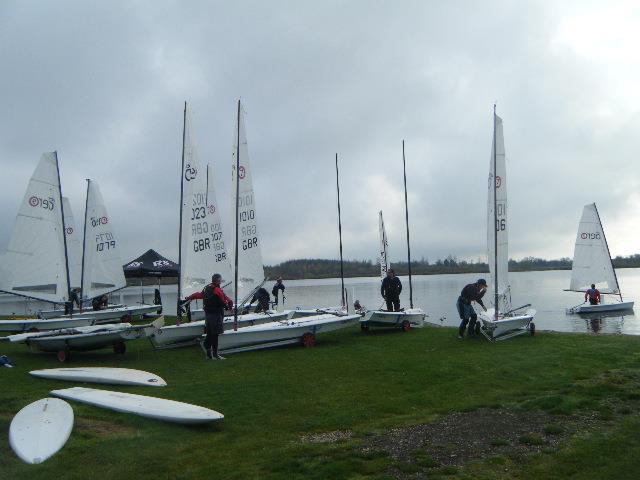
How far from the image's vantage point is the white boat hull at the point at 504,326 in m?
10.2

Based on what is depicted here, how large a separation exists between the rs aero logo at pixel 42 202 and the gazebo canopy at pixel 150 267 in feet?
28.2

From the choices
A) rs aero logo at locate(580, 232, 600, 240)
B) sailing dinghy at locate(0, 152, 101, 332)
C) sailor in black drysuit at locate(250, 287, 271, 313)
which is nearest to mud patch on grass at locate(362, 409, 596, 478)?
sailor in black drysuit at locate(250, 287, 271, 313)

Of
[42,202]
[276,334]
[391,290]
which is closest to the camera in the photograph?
[276,334]

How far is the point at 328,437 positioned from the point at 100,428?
2.08 m

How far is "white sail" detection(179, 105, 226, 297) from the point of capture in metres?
11.8

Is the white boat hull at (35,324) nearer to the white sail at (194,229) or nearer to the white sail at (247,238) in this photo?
the white sail at (194,229)

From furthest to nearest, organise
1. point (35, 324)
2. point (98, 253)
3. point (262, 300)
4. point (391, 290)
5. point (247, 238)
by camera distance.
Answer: point (98, 253), point (262, 300), point (35, 324), point (391, 290), point (247, 238)

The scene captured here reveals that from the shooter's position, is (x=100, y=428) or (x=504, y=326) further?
(x=504, y=326)

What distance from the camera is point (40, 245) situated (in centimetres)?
1209

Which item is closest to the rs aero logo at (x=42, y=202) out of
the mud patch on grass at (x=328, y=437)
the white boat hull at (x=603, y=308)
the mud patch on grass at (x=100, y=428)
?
the mud patch on grass at (x=100, y=428)

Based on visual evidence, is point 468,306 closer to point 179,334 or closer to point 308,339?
point 308,339

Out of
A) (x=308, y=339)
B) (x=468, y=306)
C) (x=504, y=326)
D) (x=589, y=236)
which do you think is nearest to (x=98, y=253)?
(x=308, y=339)

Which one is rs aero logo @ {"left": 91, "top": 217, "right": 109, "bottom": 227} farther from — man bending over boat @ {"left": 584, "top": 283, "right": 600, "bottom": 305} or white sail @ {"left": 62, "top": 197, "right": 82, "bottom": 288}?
man bending over boat @ {"left": 584, "top": 283, "right": 600, "bottom": 305}

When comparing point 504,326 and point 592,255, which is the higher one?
point 592,255
